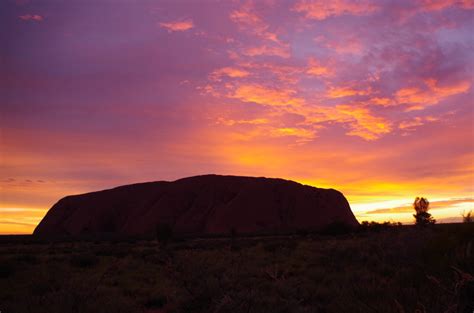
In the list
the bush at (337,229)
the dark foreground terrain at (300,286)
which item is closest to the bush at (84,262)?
the dark foreground terrain at (300,286)

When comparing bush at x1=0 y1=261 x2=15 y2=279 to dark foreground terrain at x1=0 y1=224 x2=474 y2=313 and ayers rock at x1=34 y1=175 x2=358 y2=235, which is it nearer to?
dark foreground terrain at x1=0 y1=224 x2=474 y2=313

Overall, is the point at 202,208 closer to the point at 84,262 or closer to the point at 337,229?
the point at 337,229

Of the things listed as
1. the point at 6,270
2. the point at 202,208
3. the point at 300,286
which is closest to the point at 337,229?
the point at 202,208

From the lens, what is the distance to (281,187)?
7975 cm

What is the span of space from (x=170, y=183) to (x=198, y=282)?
79.5m

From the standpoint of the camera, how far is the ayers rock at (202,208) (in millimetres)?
70375

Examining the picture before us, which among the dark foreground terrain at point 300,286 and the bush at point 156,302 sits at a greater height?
the dark foreground terrain at point 300,286

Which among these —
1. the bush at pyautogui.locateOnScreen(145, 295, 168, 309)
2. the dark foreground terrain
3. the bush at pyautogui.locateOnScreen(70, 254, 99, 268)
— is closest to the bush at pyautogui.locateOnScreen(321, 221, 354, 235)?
the dark foreground terrain

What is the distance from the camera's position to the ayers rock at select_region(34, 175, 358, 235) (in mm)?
70375

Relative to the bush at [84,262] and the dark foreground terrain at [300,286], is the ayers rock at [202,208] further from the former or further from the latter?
the dark foreground terrain at [300,286]

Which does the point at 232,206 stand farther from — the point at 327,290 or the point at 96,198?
the point at 327,290

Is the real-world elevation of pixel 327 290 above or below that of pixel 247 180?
below

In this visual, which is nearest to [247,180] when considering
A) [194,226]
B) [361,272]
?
[194,226]

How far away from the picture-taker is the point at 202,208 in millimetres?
75188
